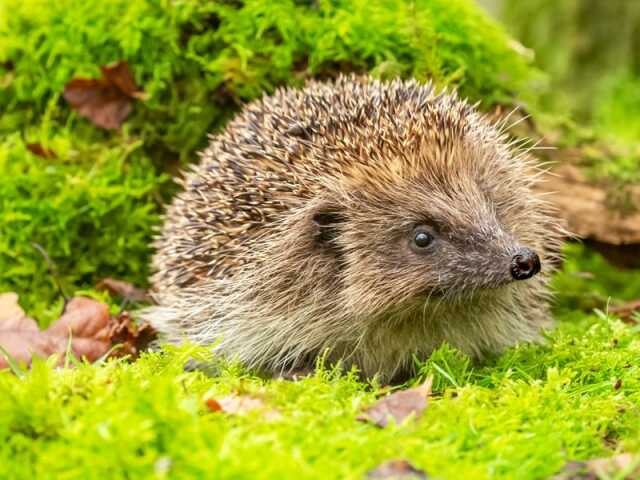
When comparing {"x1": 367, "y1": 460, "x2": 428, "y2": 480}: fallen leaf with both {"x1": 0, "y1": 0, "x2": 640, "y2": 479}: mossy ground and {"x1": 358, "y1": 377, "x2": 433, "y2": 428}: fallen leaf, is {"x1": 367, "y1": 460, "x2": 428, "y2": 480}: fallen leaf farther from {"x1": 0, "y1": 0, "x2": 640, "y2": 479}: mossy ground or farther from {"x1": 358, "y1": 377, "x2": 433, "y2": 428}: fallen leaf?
{"x1": 0, "y1": 0, "x2": 640, "y2": 479}: mossy ground

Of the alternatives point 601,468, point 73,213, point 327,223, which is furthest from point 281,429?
point 73,213

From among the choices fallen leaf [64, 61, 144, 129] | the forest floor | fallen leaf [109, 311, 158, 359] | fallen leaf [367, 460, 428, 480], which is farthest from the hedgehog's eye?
fallen leaf [64, 61, 144, 129]

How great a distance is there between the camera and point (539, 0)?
44.2ft

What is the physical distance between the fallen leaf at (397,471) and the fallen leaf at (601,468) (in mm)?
509

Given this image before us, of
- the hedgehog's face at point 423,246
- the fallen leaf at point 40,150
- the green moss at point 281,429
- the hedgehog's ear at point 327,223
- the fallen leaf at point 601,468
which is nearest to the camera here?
the green moss at point 281,429

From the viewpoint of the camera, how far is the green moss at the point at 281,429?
2.73 m

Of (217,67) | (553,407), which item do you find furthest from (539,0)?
(553,407)

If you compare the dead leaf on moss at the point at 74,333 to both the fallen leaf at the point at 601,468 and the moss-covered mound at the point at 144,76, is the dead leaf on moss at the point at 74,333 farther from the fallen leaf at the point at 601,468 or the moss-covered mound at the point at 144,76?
the fallen leaf at the point at 601,468

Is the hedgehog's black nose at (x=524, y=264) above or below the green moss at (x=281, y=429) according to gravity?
above

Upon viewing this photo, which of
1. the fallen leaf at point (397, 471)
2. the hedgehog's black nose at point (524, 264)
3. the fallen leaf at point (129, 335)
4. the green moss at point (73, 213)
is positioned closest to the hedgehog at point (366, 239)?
the hedgehog's black nose at point (524, 264)

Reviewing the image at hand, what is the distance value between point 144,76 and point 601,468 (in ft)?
15.0

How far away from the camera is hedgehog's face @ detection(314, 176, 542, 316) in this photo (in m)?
4.15

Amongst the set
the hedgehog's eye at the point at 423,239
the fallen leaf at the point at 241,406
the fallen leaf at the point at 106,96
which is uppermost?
the hedgehog's eye at the point at 423,239

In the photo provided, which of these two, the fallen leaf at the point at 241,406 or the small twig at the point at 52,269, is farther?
the small twig at the point at 52,269
